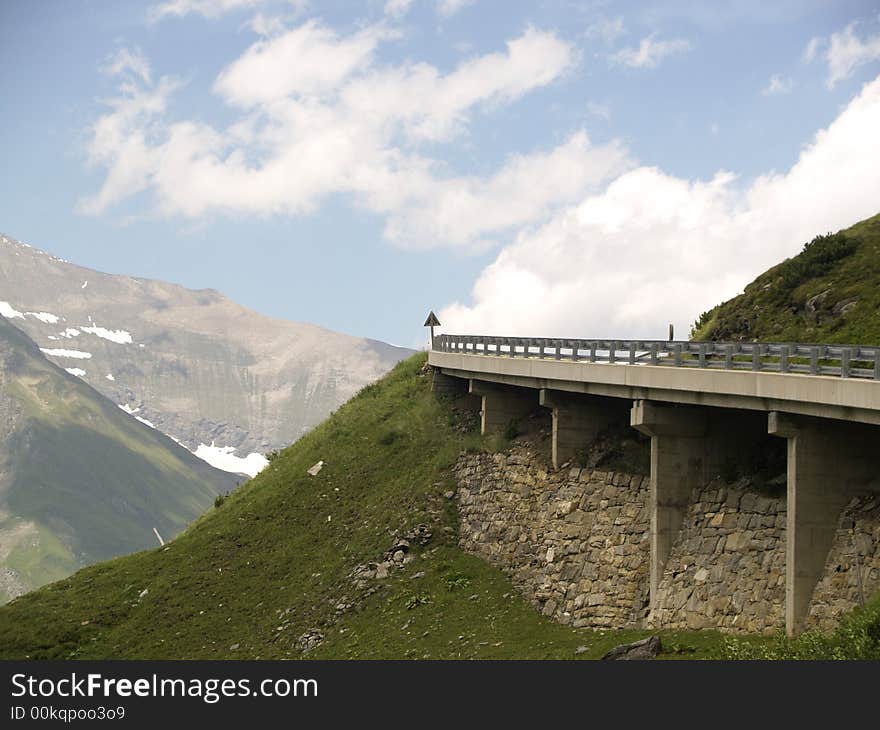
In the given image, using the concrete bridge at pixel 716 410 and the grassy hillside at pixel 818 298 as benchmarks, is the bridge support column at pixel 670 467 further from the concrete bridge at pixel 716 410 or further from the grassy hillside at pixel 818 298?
the grassy hillside at pixel 818 298

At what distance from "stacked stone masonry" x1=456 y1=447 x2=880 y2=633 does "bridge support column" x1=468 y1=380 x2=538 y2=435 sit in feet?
6.29

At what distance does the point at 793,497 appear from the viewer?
24609 mm

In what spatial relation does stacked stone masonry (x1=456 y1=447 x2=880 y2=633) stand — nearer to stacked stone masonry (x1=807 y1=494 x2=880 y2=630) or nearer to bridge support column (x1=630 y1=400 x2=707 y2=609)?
stacked stone masonry (x1=807 y1=494 x2=880 y2=630)

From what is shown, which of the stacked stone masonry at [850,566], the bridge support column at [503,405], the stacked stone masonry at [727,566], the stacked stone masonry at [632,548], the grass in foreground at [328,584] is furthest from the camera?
the bridge support column at [503,405]

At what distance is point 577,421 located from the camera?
1497 inches

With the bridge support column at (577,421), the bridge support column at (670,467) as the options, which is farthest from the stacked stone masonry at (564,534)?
the bridge support column at (670,467)

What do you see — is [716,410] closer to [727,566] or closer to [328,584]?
[727,566]

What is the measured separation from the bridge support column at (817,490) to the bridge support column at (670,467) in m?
5.33

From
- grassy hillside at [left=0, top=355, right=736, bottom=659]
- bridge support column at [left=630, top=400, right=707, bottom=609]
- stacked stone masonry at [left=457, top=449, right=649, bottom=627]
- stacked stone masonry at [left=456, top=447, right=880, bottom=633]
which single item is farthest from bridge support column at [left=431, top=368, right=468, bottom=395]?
bridge support column at [left=630, top=400, right=707, bottom=609]

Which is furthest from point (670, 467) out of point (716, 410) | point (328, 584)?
point (328, 584)

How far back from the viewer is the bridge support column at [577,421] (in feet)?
124

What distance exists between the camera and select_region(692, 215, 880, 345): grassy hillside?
1561 inches

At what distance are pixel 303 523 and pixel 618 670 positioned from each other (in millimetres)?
23670

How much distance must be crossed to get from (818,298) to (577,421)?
35.0ft
